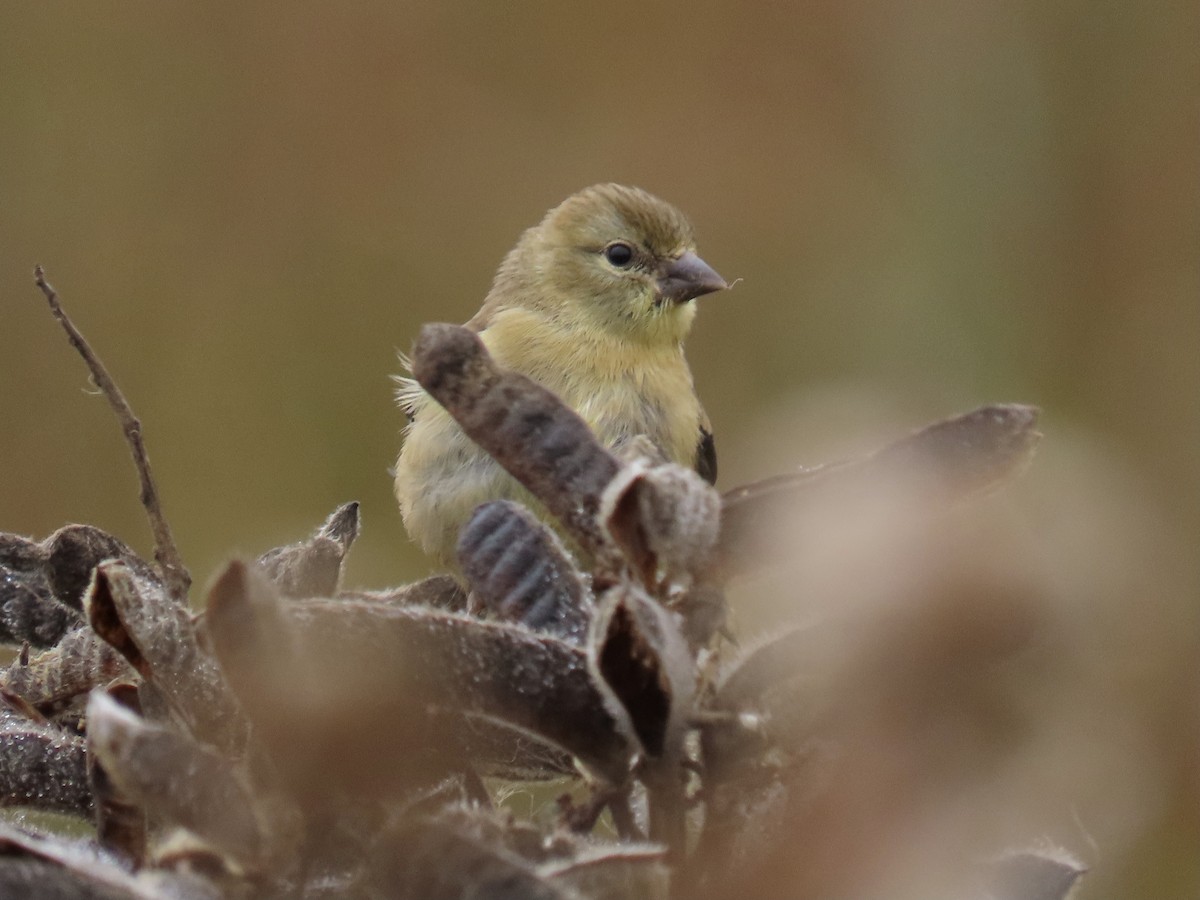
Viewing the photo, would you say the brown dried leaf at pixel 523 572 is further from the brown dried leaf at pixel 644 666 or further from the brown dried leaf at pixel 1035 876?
the brown dried leaf at pixel 1035 876

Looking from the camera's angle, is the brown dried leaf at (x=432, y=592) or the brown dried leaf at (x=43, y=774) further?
the brown dried leaf at (x=432, y=592)

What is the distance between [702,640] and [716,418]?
2717mm

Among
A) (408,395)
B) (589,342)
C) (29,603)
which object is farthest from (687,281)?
(29,603)

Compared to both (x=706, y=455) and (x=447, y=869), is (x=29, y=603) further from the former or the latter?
(x=706, y=455)

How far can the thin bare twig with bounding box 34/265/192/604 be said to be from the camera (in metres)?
0.91

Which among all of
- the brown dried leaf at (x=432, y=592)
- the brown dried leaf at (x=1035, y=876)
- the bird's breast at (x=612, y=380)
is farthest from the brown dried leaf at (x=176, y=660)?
the bird's breast at (x=612, y=380)

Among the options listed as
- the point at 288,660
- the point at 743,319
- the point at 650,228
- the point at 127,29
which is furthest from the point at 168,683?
the point at 127,29

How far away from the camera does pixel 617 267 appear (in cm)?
289

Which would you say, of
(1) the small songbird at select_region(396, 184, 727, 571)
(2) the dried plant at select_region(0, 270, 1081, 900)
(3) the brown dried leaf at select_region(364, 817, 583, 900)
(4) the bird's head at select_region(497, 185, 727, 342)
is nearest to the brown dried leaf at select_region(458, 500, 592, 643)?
(2) the dried plant at select_region(0, 270, 1081, 900)

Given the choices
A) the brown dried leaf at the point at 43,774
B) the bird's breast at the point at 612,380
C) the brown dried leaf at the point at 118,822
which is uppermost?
the brown dried leaf at the point at 118,822

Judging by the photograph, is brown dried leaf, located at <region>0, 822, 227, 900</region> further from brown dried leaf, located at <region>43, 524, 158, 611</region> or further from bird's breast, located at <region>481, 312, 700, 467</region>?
bird's breast, located at <region>481, 312, 700, 467</region>

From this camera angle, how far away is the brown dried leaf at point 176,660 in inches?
27.3

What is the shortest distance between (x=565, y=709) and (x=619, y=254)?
7.70ft

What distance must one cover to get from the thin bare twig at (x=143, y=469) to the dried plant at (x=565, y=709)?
195 mm
